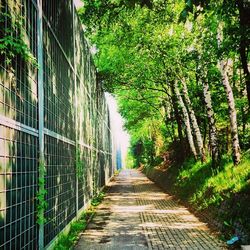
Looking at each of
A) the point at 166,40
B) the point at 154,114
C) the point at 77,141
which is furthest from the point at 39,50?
the point at 154,114

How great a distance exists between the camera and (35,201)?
250 inches

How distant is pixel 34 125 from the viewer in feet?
21.4

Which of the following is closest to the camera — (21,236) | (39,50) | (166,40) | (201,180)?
(21,236)

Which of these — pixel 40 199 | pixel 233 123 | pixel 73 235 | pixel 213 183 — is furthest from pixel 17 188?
pixel 233 123

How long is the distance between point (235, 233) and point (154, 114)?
80.9 feet

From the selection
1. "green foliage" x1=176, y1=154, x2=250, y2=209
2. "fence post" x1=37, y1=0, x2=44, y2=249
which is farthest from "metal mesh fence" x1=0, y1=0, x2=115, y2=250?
"green foliage" x1=176, y1=154, x2=250, y2=209

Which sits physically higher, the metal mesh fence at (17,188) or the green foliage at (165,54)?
the green foliage at (165,54)

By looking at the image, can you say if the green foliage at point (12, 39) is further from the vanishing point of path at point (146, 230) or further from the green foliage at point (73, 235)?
the vanishing point of path at point (146, 230)

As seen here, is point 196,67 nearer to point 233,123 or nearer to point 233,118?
point 233,118

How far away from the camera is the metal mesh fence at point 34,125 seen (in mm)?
4945

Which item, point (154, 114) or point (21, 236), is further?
point (154, 114)

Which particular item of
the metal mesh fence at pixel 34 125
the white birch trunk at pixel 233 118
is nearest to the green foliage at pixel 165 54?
the white birch trunk at pixel 233 118

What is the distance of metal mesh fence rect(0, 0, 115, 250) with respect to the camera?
16.2ft

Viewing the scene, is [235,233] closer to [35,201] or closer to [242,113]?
[35,201]
